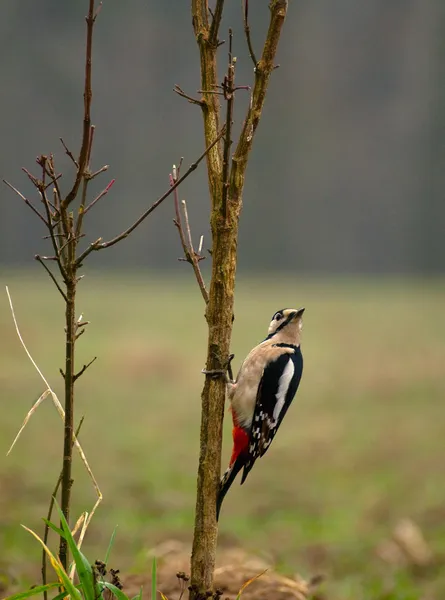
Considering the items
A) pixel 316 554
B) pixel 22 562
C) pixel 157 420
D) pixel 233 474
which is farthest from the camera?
pixel 157 420

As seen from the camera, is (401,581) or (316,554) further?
(316,554)

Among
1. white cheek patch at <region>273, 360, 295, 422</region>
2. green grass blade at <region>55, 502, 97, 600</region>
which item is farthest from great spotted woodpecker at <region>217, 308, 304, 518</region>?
green grass blade at <region>55, 502, 97, 600</region>

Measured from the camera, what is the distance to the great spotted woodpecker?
1.41 meters

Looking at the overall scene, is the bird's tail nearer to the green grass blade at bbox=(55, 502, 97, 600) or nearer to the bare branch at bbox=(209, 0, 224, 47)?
the green grass blade at bbox=(55, 502, 97, 600)

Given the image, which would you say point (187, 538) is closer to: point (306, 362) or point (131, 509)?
point (131, 509)

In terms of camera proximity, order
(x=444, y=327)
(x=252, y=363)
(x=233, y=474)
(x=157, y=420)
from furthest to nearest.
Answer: (x=444, y=327) → (x=157, y=420) → (x=252, y=363) → (x=233, y=474)

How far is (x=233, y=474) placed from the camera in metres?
1.33

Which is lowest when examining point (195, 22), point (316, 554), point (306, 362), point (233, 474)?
point (316, 554)

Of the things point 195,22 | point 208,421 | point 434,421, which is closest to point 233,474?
point 208,421

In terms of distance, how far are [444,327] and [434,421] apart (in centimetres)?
100

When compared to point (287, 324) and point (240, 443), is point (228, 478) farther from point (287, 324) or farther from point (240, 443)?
point (287, 324)

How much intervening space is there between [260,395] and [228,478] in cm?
20

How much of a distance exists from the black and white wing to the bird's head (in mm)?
55

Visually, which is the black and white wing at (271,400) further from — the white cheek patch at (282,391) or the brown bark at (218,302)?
the brown bark at (218,302)
